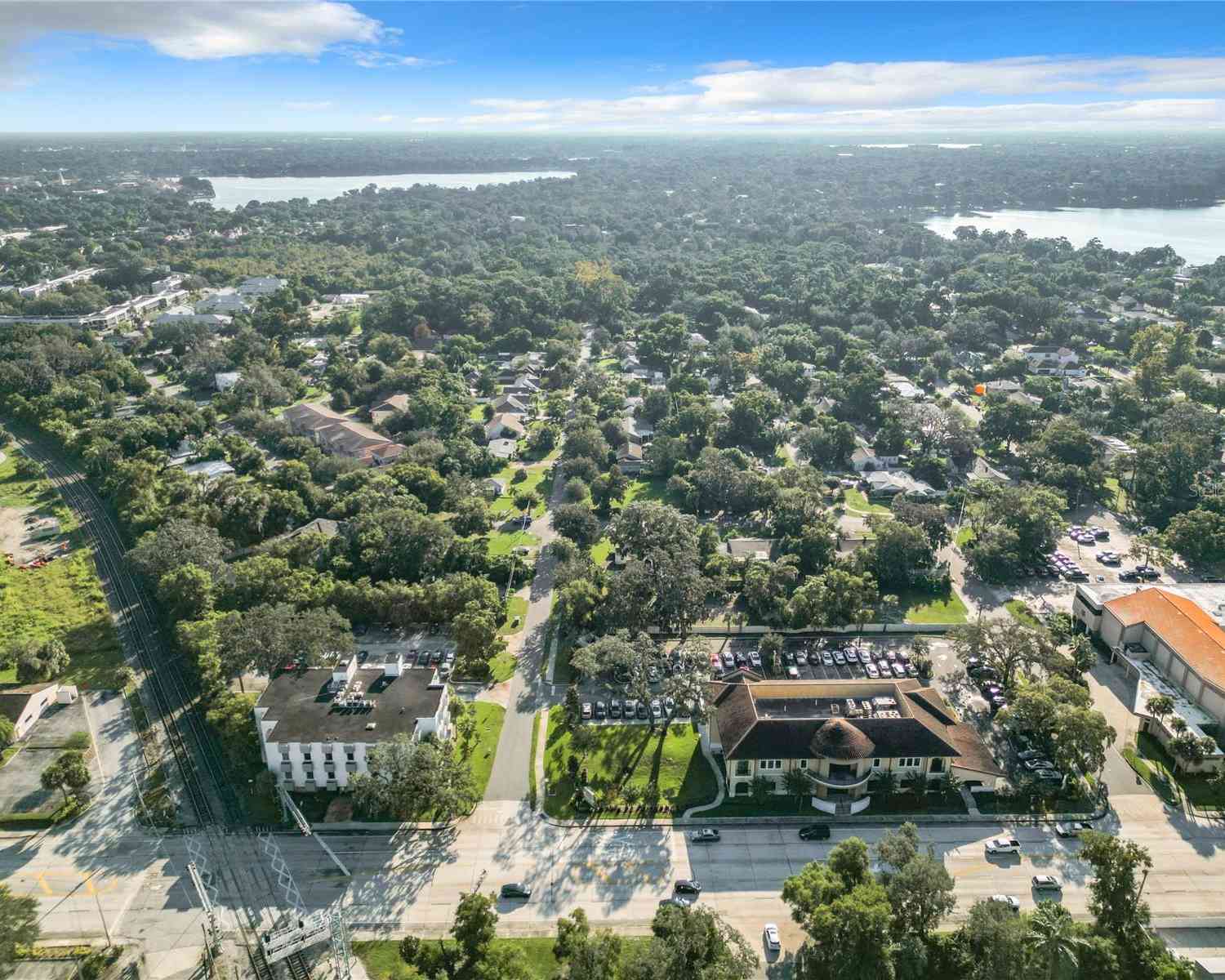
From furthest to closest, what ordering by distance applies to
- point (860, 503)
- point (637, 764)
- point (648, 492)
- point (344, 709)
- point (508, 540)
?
point (648, 492) → point (860, 503) → point (508, 540) → point (637, 764) → point (344, 709)

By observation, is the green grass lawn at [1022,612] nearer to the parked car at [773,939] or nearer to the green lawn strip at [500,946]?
the parked car at [773,939]

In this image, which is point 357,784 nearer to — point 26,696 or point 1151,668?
point 26,696

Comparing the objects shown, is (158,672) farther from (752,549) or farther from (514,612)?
(752,549)

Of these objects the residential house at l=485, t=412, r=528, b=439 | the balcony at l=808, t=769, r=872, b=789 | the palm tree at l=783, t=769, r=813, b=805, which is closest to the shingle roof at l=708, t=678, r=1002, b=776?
the palm tree at l=783, t=769, r=813, b=805

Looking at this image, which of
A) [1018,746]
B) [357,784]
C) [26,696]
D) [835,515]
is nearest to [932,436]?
[835,515]

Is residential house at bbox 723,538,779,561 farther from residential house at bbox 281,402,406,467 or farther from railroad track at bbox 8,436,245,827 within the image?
railroad track at bbox 8,436,245,827

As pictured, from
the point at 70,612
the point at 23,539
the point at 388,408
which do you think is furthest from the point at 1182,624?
the point at 23,539
